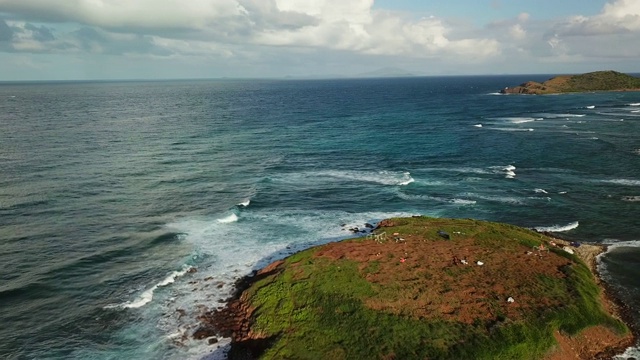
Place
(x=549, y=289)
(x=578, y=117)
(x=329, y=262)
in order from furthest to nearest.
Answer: (x=578, y=117) < (x=329, y=262) < (x=549, y=289)

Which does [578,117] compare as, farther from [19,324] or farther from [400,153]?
[19,324]

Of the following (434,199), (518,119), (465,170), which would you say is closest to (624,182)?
(465,170)

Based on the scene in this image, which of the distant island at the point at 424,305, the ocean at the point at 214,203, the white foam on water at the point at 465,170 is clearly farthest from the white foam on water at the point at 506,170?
the distant island at the point at 424,305

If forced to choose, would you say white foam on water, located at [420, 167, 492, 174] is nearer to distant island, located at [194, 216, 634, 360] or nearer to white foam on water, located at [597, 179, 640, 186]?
white foam on water, located at [597, 179, 640, 186]

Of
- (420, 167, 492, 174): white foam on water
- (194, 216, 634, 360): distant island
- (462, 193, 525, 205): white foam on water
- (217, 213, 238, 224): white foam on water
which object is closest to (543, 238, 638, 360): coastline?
(194, 216, 634, 360): distant island

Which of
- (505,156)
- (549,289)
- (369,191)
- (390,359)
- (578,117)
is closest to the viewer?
(390,359)

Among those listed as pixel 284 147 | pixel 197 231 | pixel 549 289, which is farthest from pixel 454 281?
pixel 284 147
